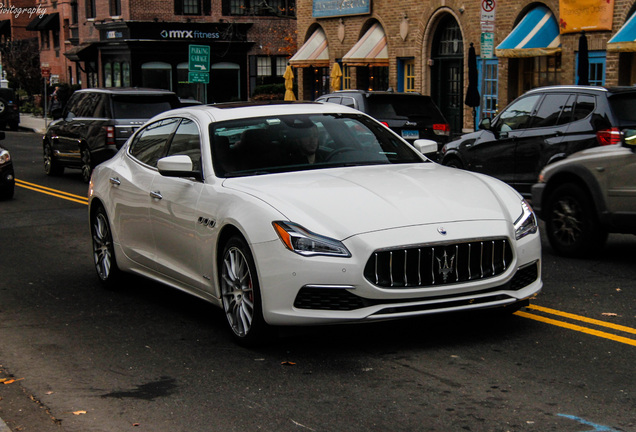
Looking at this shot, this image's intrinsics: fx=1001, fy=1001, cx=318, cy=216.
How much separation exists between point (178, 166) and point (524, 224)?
8.09 feet

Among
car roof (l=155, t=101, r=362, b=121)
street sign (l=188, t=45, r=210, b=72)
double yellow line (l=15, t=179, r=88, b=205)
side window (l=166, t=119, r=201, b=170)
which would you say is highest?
street sign (l=188, t=45, r=210, b=72)

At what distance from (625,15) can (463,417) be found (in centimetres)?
2026

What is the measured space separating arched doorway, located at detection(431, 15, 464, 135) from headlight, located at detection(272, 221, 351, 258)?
81.3 feet

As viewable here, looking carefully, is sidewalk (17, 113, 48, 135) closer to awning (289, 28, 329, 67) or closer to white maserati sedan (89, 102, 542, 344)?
awning (289, 28, 329, 67)

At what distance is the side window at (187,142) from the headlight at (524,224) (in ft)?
7.77

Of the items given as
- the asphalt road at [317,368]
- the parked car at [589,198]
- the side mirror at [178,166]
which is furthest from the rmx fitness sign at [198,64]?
the side mirror at [178,166]

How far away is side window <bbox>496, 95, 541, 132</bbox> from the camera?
14.4 metres

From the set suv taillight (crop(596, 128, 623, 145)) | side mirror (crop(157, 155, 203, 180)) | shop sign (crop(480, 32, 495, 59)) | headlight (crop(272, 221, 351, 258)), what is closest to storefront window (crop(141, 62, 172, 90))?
shop sign (crop(480, 32, 495, 59))

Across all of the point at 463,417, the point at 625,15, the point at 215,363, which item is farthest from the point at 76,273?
the point at 625,15

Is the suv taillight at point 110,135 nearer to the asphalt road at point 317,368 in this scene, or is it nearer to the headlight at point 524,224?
the asphalt road at point 317,368

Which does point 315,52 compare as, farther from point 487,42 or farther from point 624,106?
point 624,106

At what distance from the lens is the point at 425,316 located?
6223 millimetres

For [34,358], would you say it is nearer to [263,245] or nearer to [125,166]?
[263,245]

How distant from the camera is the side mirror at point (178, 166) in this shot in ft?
23.5
